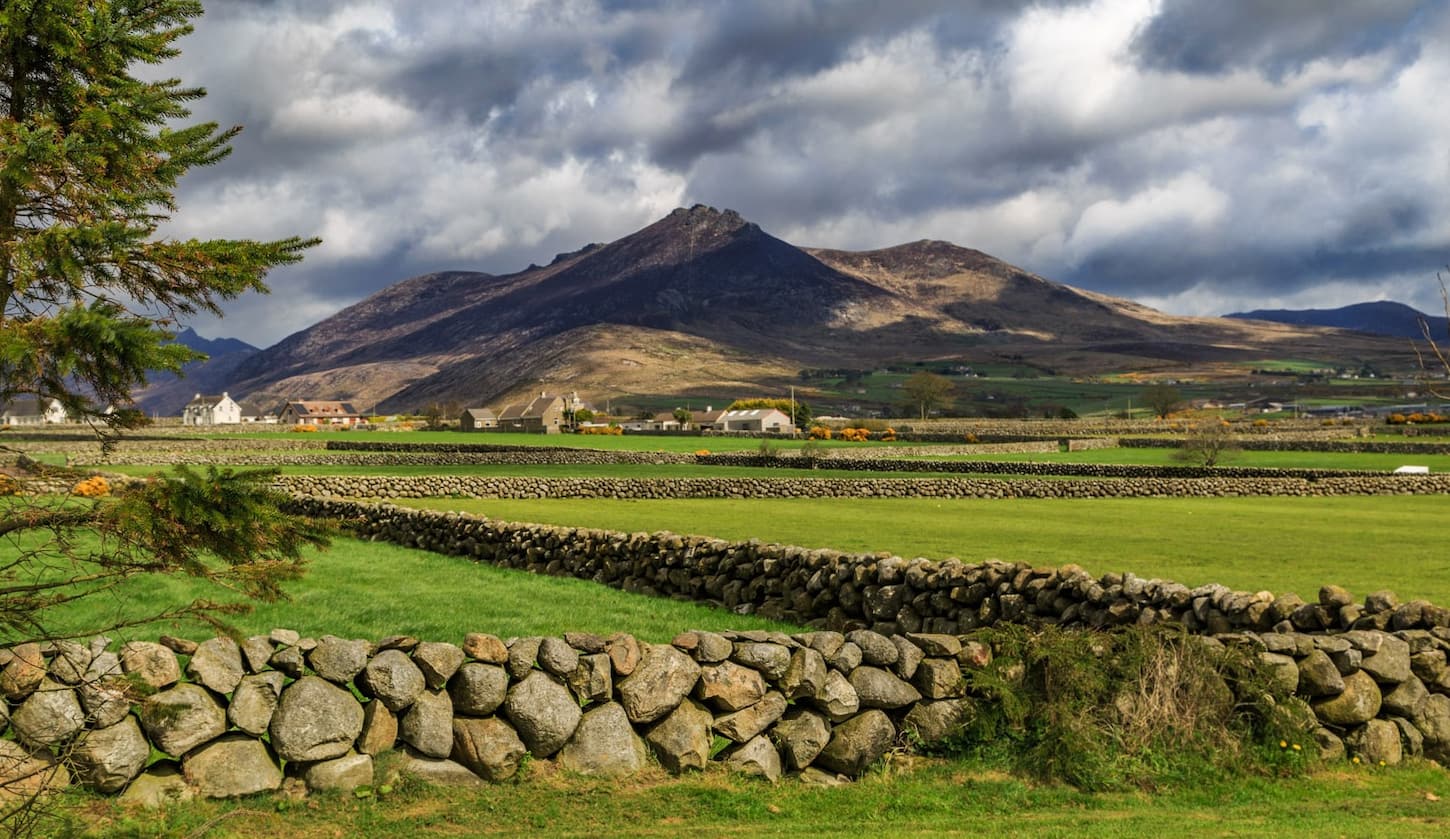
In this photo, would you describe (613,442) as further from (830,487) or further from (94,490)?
(94,490)

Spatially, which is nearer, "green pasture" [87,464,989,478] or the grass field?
the grass field

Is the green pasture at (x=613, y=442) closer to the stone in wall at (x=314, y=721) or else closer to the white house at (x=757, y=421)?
the white house at (x=757, y=421)

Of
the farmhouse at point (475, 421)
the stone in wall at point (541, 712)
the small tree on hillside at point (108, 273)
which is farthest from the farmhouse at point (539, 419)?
the small tree on hillside at point (108, 273)

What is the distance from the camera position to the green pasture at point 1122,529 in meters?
21.3

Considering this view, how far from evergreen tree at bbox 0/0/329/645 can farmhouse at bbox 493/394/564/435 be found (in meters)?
157

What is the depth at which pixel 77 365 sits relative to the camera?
5.33m

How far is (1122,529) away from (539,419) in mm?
147818

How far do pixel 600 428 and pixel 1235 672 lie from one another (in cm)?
15078

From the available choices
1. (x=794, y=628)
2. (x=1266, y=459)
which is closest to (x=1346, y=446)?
(x=1266, y=459)

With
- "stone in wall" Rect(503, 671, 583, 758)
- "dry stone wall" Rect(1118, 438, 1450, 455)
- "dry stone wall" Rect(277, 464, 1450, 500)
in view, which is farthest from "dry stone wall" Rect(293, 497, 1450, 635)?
"dry stone wall" Rect(1118, 438, 1450, 455)

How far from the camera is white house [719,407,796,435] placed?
Answer: 165 metres

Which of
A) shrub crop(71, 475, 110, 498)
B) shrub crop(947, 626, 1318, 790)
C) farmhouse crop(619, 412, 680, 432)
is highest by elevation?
shrub crop(71, 475, 110, 498)

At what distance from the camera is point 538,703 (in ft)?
31.2

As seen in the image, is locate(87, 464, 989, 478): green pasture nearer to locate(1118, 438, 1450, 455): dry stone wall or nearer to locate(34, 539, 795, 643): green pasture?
locate(1118, 438, 1450, 455): dry stone wall
